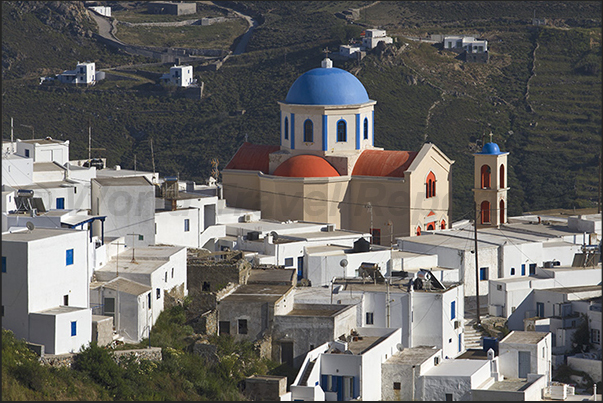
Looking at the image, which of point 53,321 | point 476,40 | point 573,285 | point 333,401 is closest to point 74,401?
point 53,321

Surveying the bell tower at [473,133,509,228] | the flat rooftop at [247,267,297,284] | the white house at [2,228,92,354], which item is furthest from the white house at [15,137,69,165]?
the white house at [2,228,92,354]

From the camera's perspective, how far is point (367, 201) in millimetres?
42219

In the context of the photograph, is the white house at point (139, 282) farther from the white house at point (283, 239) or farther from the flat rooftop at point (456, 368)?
the flat rooftop at point (456, 368)

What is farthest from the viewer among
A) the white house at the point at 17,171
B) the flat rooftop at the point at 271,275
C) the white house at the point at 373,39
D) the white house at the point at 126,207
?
the white house at the point at 373,39

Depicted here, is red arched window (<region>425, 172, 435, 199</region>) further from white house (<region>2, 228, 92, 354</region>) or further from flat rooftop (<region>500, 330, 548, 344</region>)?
white house (<region>2, 228, 92, 354</region>)

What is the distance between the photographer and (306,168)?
42062 millimetres

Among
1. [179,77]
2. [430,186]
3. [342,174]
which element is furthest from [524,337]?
[179,77]

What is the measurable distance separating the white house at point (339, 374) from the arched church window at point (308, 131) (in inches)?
555

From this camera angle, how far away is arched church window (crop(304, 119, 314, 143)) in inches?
1689

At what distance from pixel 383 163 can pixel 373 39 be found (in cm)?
3017

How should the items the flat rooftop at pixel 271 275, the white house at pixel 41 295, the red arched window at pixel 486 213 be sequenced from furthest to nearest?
the red arched window at pixel 486 213, the flat rooftop at pixel 271 275, the white house at pixel 41 295

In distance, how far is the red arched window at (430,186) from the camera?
4244cm

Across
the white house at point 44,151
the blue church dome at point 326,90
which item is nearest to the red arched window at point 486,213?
the blue church dome at point 326,90

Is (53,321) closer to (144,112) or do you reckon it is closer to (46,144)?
(46,144)
